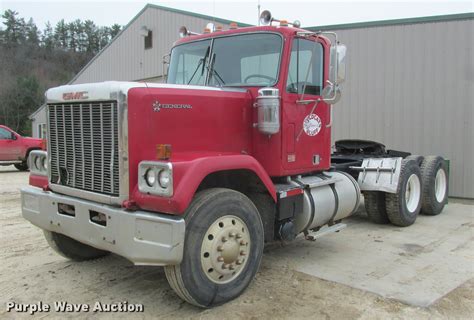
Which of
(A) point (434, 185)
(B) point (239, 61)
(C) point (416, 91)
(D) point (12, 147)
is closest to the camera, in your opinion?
(B) point (239, 61)

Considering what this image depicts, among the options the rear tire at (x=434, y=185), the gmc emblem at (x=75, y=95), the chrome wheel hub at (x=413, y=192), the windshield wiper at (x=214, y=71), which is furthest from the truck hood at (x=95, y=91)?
the rear tire at (x=434, y=185)

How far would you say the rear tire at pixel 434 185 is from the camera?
26.8 feet

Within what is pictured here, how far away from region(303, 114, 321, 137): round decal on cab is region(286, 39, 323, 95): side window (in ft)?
0.99

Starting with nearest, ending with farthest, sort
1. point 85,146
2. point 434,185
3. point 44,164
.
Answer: point 85,146, point 44,164, point 434,185

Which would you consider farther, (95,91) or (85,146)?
(85,146)

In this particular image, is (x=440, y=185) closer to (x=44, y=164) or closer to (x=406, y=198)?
(x=406, y=198)

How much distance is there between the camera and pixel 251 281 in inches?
175

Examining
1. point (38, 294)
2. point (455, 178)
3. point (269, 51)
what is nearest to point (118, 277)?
point (38, 294)

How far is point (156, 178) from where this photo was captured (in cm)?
361

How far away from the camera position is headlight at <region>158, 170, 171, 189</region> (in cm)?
353

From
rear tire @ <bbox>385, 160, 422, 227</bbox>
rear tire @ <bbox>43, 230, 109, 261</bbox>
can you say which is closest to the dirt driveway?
rear tire @ <bbox>43, 230, 109, 261</bbox>

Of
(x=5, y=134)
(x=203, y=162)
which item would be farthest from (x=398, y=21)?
(x=5, y=134)

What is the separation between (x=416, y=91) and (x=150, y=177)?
8.73 m

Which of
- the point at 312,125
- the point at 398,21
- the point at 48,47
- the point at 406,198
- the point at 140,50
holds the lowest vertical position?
the point at 406,198
